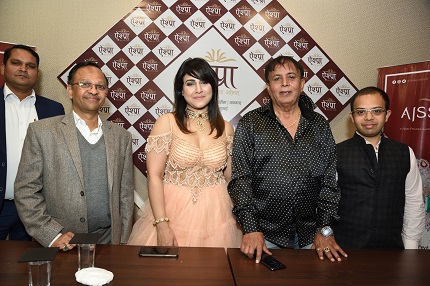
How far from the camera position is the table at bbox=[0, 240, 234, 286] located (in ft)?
4.25

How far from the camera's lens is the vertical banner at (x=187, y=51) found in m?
3.42

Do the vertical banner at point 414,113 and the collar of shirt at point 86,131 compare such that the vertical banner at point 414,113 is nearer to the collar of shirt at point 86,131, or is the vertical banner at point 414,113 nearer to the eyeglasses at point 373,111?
the eyeglasses at point 373,111

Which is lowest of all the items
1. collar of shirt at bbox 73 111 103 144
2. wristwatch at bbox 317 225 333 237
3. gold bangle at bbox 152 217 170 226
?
gold bangle at bbox 152 217 170 226

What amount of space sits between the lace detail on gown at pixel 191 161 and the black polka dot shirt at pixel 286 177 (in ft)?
0.45

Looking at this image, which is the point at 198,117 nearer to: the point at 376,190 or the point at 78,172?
the point at 78,172

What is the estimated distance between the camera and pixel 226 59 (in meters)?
3.50

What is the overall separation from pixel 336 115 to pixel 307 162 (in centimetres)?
181

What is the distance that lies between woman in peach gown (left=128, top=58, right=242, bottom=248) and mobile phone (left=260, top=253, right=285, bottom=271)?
57 centimetres

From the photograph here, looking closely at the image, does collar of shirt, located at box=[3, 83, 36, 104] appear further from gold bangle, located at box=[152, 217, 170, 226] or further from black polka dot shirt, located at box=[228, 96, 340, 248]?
black polka dot shirt, located at box=[228, 96, 340, 248]

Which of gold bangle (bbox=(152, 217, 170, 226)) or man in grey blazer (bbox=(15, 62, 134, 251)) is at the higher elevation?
man in grey blazer (bbox=(15, 62, 134, 251))

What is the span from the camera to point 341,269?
1478 mm

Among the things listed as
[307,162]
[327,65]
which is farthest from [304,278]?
[327,65]

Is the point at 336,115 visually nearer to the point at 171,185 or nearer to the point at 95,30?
the point at 171,185

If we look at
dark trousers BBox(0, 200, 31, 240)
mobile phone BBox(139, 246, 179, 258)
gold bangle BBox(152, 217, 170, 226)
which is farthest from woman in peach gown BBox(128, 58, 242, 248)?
dark trousers BBox(0, 200, 31, 240)
